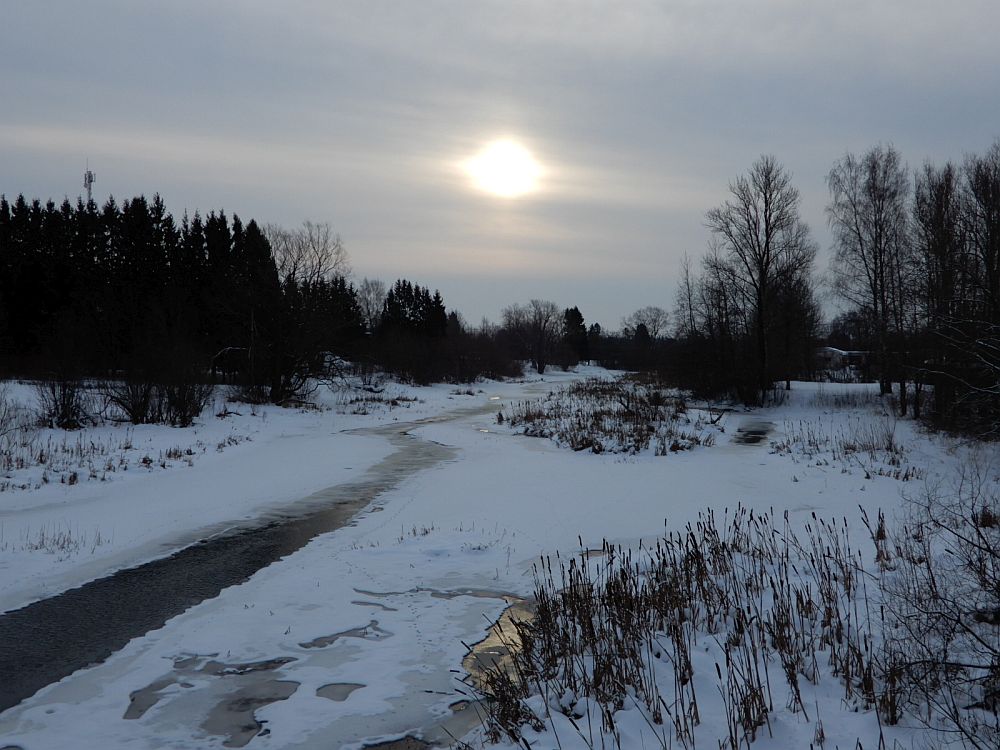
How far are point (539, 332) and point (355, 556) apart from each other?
102887 mm

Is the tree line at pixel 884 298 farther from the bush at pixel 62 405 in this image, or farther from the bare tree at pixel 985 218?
the bush at pixel 62 405

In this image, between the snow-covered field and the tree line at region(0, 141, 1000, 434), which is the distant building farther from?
the snow-covered field

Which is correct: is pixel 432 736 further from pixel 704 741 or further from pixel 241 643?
pixel 241 643

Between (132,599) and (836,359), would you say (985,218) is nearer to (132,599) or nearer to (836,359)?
(132,599)

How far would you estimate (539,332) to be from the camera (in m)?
110

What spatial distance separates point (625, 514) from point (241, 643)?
6.82 meters

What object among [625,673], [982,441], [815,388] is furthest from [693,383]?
[625,673]

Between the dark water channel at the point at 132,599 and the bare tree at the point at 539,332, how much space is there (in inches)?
3713

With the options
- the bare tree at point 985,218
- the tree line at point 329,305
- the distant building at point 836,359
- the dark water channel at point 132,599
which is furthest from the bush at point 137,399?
the distant building at point 836,359

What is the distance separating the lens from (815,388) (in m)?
37.6

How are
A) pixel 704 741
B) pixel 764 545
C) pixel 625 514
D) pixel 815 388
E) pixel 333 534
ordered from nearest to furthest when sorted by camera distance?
pixel 704 741
pixel 764 545
pixel 333 534
pixel 625 514
pixel 815 388

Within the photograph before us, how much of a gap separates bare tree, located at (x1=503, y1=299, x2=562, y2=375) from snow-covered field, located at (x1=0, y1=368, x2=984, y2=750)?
290 ft

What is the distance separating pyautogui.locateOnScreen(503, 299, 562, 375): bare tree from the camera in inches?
4281

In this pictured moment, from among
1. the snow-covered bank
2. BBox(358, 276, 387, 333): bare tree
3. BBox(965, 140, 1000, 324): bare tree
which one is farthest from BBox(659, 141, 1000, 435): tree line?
BBox(358, 276, 387, 333): bare tree
